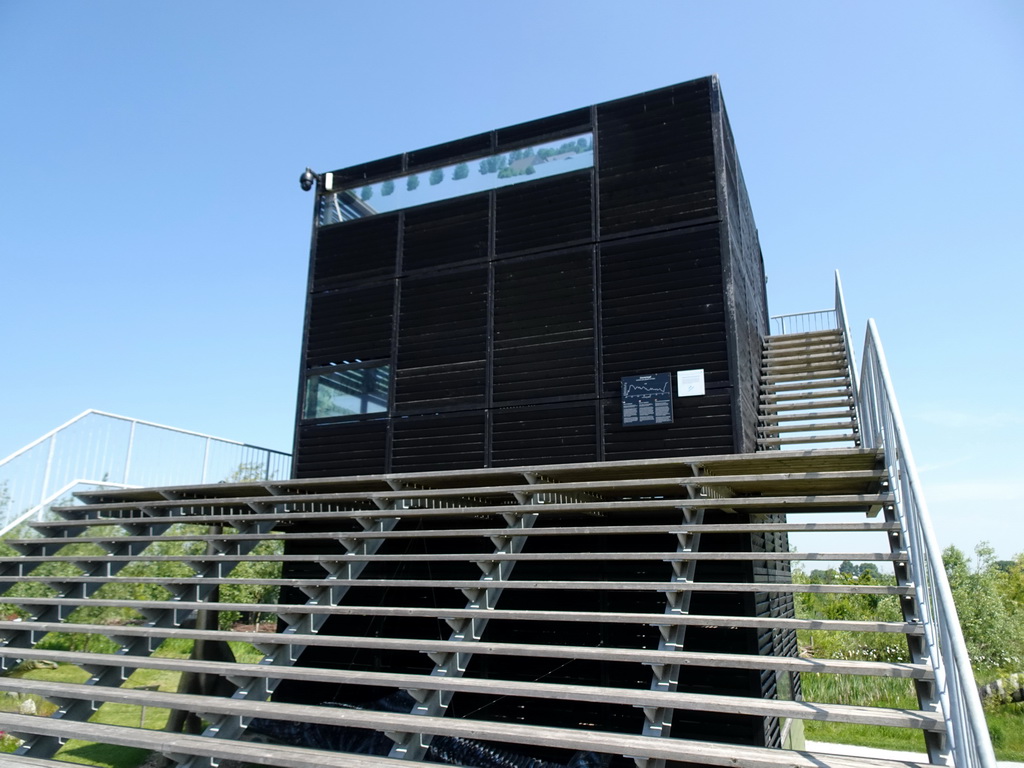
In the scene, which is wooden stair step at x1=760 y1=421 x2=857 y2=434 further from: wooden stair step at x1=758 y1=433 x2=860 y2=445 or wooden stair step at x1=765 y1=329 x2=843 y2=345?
wooden stair step at x1=765 y1=329 x2=843 y2=345

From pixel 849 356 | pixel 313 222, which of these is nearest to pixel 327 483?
pixel 313 222

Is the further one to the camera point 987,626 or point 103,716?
point 987,626

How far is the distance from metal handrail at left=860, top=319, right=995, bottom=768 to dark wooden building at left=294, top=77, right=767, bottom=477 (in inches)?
72.3

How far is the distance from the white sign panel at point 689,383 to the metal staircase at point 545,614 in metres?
1.30

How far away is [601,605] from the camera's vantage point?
21.8 feet

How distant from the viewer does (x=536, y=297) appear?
26.4ft

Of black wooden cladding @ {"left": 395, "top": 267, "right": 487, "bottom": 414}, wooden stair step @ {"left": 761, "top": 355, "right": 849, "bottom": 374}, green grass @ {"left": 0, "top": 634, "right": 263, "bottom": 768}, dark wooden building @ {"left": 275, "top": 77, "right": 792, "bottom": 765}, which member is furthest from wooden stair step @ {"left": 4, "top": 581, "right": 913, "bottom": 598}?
wooden stair step @ {"left": 761, "top": 355, "right": 849, "bottom": 374}

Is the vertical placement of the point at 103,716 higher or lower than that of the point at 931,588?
lower

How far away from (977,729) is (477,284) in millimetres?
6959

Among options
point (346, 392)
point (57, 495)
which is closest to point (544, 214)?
point (346, 392)

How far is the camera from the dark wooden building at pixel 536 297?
23.9 feet

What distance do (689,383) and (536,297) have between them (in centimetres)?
212

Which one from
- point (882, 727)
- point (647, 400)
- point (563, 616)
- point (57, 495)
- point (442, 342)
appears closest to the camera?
point (563, 616)

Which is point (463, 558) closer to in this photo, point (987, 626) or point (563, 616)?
point (563, 616)
